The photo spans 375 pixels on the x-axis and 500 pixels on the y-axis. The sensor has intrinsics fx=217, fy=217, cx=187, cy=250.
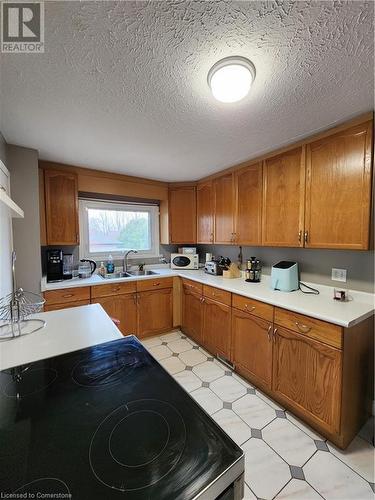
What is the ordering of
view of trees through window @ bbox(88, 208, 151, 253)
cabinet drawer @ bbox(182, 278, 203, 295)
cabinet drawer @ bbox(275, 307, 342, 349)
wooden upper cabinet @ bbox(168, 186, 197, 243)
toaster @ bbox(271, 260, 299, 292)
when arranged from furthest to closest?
1. wooden upper cabinet @ bbox(168, 186, 197, 243)
2. view of trees through window @ bbox(88, 208, 151, 253)
3. cabinet drawer @ bbox(182, 278, 203, 295)
4. toaster @ bbox(271, 260, 299, 292)
5. cabinet drawer @ bbox(275, 307, 342, 349)

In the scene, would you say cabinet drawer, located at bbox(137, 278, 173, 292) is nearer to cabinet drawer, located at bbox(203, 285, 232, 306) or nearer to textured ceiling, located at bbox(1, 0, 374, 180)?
cabinet drawer, located at bbox(203, 285, 232, 306)

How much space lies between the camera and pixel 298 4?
0.79 meters

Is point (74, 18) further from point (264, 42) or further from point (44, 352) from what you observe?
point (44, 352)

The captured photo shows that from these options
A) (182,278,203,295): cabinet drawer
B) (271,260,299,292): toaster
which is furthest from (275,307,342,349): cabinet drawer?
(182,278,203,295): cabinet drawer

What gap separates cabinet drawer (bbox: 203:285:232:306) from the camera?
2188 millimetres

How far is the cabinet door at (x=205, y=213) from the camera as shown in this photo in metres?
2.92

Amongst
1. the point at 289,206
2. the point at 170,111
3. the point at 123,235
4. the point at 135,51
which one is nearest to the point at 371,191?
the point at 289,206

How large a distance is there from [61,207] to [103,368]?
6.85 ft

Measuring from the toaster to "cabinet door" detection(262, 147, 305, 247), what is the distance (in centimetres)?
22

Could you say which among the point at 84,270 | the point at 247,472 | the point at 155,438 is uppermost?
the point at 84,270

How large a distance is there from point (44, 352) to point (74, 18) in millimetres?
1432

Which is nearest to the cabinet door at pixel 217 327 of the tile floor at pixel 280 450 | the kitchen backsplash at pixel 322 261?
the tile floor at pixel 280 450

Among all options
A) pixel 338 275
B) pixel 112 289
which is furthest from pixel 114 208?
pixel 338 275

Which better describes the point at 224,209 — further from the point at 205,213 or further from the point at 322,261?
the point at 322,261
